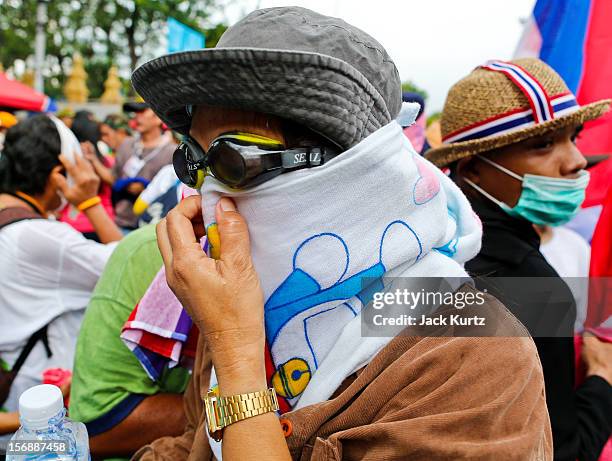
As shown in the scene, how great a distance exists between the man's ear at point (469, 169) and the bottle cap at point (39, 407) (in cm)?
205

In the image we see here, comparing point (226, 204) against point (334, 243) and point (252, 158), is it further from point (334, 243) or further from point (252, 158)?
point (334, 243)

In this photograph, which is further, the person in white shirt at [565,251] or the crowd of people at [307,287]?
the person in white shirt at [565,251]

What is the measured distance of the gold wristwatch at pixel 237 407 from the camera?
120 centimetres

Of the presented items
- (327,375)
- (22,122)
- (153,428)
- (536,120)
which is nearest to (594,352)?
(536,120)

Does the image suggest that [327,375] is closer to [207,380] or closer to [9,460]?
[207,380]

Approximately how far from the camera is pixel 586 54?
354 centimetres

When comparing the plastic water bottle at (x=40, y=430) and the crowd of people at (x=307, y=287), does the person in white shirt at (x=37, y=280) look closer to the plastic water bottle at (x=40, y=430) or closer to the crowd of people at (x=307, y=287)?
the crowd of people at (x=307, y=287)

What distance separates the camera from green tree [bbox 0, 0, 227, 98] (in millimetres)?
35156

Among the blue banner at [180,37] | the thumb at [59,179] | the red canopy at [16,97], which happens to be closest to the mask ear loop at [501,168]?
the thumb at [59,179]

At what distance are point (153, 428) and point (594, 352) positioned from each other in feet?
6.07

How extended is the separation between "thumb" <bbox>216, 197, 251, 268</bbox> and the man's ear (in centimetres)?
163

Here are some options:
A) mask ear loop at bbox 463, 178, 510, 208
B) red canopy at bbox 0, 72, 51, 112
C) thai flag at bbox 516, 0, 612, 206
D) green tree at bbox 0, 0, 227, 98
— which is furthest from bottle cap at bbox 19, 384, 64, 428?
green tree at bbox 0, 0, 227, 98

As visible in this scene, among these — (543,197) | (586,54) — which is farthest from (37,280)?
(586,54)

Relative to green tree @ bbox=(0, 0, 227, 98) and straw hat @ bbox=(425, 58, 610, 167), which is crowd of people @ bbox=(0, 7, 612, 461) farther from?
green tree @ bbox=(0, 0, 227, 98)
